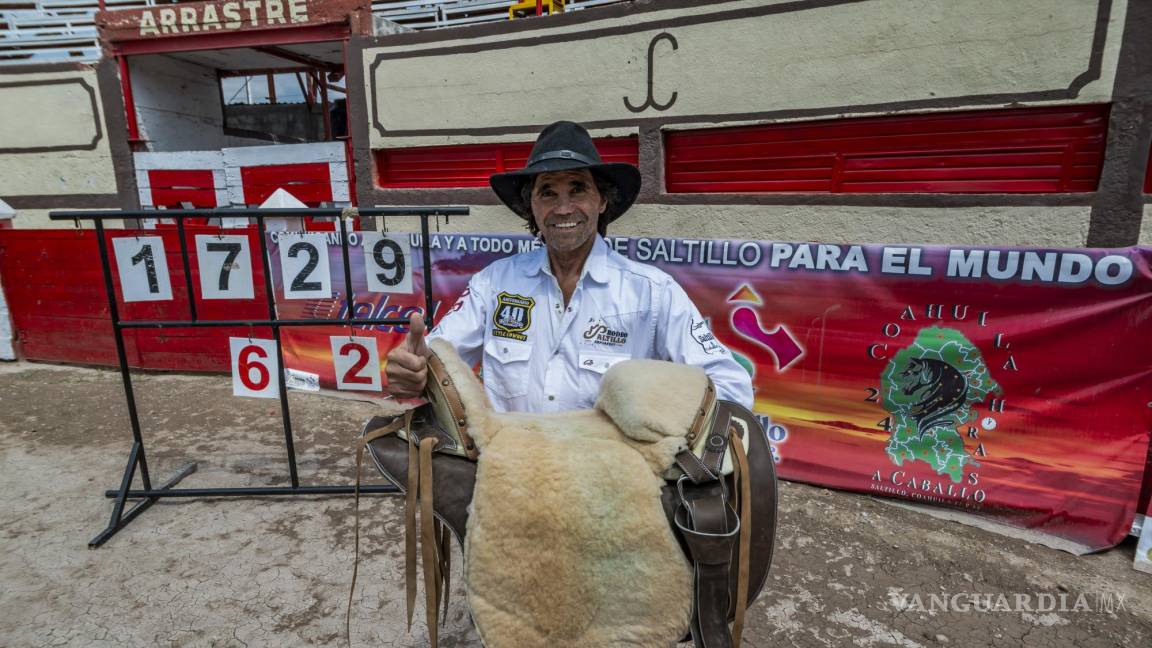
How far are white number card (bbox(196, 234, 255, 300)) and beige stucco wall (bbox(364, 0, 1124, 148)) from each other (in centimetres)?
314

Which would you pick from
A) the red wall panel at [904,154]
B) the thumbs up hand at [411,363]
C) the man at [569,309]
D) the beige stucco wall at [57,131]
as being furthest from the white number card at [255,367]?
the beige stucco wall at [57,131]

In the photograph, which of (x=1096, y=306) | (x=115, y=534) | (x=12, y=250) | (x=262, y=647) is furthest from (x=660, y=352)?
(x=12, y=250)

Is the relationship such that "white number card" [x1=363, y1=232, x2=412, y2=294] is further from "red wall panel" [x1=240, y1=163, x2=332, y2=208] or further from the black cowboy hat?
"red wall panel" [x1=240, y1=163, x2=332, y2=208]

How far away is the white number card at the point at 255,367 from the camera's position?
3609 millimetres

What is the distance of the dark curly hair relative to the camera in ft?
6.00

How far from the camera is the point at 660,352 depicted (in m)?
1.79

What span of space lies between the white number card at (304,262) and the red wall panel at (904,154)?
3208 mm

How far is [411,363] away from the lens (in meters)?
1.38

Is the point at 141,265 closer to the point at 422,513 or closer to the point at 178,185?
the point at 422,513

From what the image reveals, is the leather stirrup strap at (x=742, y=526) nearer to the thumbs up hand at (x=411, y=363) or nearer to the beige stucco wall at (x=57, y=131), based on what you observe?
the thumbs up hand at (x=411, y=363)

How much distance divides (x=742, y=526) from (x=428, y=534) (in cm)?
79

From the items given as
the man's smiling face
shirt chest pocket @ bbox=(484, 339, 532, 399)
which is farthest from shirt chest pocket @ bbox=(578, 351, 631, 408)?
the man's smiling face

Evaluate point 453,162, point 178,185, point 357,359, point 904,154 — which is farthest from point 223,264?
point 178,185

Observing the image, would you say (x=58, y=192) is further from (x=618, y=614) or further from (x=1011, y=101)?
(x=1011, y=101)
